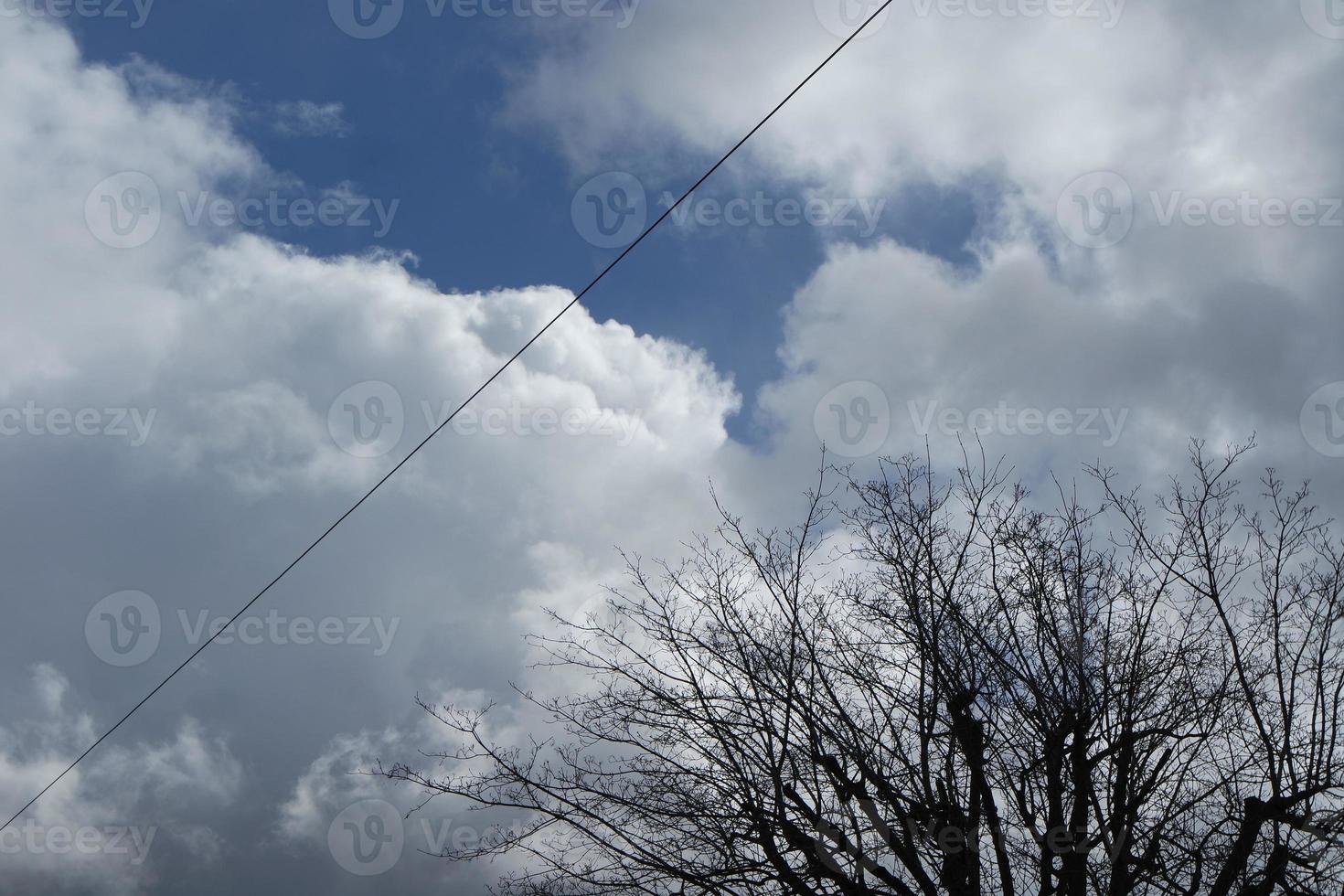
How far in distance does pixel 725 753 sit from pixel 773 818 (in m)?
0.66

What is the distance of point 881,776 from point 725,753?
1.29 m

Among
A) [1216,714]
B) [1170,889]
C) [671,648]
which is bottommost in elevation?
[1170,889]

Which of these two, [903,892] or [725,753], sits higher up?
[725,753]

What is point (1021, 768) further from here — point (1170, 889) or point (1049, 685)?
point (1170, 889)

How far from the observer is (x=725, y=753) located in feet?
30.3

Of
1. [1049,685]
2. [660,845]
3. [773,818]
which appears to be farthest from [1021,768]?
[660,845]

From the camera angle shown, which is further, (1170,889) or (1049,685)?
(1049,685)

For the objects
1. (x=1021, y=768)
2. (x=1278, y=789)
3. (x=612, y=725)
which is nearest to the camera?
(x=1278, y=789)

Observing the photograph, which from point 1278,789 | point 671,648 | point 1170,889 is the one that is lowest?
point 1170,889

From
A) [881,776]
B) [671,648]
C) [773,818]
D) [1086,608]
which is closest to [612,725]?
[671,648]

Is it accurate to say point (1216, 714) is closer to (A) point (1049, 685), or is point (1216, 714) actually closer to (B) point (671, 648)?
(A) point (1049, 685)

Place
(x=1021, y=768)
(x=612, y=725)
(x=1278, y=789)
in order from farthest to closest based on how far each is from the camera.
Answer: (x=612, y=725) < (x=1021, y=768) < (x=1278, y=789)

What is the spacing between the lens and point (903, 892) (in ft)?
29.5

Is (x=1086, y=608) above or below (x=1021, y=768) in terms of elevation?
above
